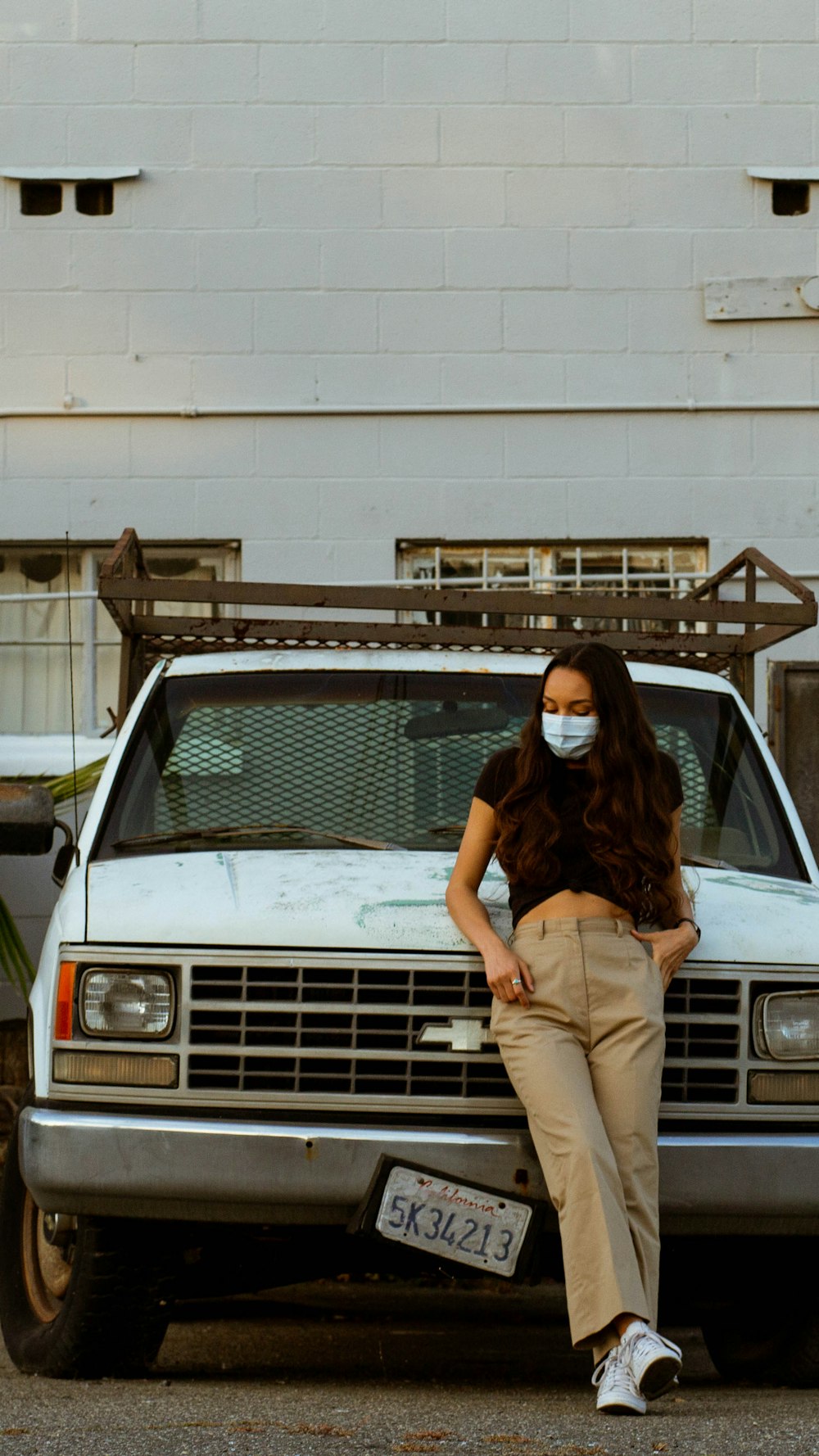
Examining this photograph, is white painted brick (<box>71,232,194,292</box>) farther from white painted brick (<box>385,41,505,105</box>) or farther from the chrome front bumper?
the chrome front bumper

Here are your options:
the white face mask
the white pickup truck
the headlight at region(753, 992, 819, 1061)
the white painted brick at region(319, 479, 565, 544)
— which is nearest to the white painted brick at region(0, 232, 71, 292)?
Answer: the white painted brick at region(319, 479, 565, 544)

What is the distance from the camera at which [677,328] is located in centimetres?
991

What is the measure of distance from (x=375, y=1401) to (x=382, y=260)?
6.92 metres

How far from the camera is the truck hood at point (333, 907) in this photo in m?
4.29

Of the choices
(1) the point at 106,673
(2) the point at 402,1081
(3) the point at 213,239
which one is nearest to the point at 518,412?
(3) the point at 213,239

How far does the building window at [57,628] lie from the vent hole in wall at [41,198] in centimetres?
181

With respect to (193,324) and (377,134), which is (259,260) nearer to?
(193,324)

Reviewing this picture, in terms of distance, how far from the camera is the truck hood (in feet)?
14.1

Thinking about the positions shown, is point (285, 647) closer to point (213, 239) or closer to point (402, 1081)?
point (402, 1081)

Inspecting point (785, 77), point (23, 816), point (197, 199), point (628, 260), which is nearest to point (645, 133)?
point (628, 260)

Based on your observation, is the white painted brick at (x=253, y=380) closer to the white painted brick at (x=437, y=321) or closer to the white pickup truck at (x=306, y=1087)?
the white painted brick at (x=437, y=321)

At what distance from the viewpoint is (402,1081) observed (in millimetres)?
4262

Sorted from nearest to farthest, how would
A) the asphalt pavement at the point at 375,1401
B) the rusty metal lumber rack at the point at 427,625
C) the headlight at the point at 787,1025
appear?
the asphalt pavement at the point at 375,1401
the headlight at the point at 787,1025
the rusty metal lumber rack at the point at 427,625

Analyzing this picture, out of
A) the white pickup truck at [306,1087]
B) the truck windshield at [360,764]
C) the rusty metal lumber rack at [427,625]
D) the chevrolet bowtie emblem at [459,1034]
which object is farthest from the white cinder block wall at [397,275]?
the chevrolet bowtie emblem at [459,1034]
